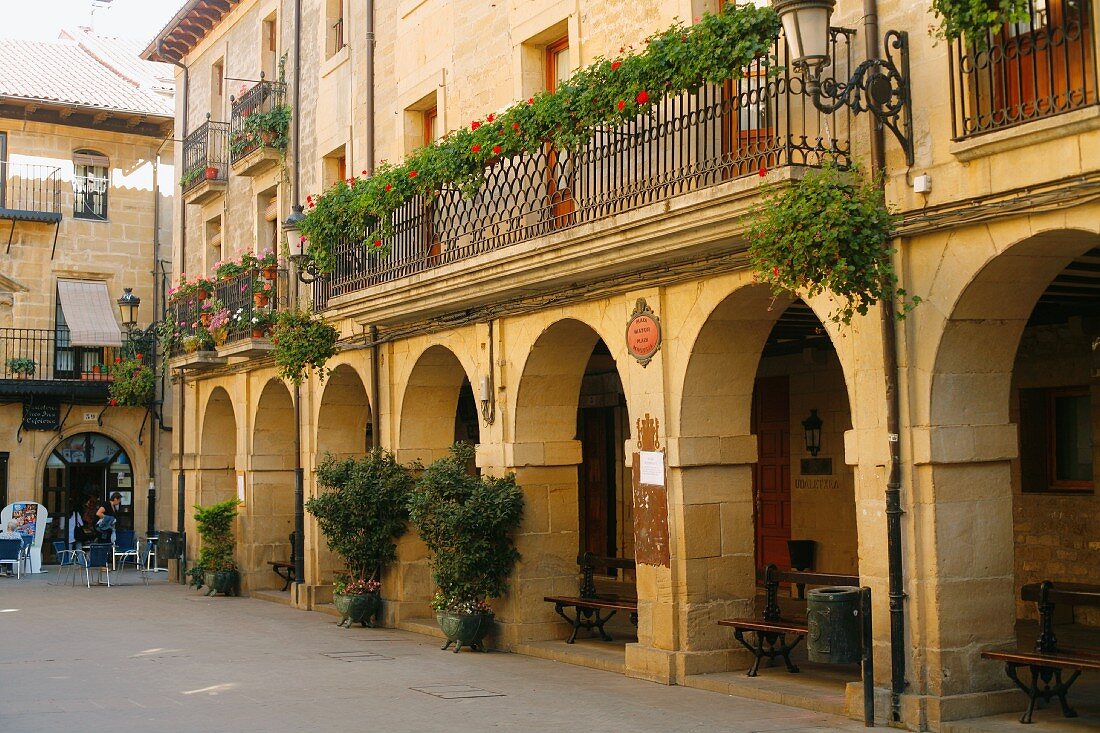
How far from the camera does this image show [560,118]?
1215cm

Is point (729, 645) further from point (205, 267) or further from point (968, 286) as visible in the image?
point (205, 267)

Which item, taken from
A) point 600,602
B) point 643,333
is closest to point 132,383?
point 600,602

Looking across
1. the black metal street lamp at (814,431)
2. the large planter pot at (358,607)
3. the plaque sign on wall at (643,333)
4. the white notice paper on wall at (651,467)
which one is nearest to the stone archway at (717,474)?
the white notice paper on wall at (651,467)

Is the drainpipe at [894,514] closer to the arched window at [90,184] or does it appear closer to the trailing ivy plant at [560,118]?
the trailing ivy plant at [560,118]

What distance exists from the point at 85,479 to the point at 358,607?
16144 mm

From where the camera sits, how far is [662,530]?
11812 millimetres

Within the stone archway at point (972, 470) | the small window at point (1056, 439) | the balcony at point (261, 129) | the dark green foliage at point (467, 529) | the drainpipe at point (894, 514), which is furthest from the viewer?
the balcony at point (261, 129)

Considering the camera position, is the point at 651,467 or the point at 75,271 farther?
the point at 75,271

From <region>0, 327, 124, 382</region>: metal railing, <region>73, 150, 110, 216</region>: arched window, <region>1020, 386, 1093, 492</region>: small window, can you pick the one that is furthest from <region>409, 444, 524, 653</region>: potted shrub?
<region>73, 150, 110, 216</region>: arched window

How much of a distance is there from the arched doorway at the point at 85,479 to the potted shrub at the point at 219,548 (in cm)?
897

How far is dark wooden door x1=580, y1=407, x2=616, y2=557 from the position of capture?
20.7 m

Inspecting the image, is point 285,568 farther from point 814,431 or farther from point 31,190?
point 31,190

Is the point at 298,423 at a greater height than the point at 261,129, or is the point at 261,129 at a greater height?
the point at 261,129

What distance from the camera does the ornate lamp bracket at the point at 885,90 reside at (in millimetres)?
9023
